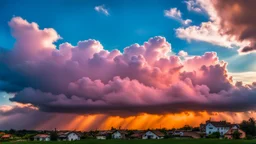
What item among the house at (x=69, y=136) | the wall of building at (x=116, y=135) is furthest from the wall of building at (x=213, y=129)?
the house at (x=69, y=136)

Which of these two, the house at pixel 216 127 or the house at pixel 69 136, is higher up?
the house at pixel 216 127

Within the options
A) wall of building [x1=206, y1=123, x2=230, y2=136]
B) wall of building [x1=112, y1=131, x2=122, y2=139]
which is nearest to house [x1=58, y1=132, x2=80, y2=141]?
wall of building [x1=112, y1=131, x2=122, y2=139]

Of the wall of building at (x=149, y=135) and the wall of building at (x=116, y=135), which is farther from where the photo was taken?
the wall of building at (x=116, y=135)

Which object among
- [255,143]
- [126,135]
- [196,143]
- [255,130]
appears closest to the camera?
[255,143]

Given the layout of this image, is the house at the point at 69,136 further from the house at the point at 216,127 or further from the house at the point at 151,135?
the house at the point at 216,127

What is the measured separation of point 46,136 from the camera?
16962 cm

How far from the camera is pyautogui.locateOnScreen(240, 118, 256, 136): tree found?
155725 mm

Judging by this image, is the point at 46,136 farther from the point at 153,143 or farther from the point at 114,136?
the point at 153,143

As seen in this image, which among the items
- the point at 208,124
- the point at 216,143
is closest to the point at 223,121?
the point at 208,124

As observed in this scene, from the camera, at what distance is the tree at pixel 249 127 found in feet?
511

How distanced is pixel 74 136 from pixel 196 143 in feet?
300

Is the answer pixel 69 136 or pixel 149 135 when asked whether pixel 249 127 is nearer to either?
pixel 149 135

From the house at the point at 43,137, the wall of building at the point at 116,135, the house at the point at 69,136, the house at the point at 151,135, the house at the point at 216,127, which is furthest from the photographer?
the house at the point at 69,136

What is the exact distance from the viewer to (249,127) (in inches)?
6196
